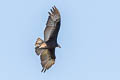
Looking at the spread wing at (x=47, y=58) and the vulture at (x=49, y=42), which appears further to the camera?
the spread wing at (x=47, y=58)

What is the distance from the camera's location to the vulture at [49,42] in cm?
6538

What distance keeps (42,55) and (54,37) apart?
1.40 meters

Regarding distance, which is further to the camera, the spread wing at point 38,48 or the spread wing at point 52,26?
the spread wing at point 38,48

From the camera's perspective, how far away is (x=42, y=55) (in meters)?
67.1

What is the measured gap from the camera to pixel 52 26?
65688mm

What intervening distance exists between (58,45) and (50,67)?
136 centimetres

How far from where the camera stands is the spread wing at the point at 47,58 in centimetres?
6681

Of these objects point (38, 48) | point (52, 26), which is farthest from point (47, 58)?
point (52, 26)

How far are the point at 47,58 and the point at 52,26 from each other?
2.48m

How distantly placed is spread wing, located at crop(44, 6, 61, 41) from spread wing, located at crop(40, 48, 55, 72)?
3.61 ft

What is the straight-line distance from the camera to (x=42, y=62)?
219ft

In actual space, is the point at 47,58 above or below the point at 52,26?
below

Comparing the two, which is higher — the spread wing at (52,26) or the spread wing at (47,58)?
the spread wing at (52,26)

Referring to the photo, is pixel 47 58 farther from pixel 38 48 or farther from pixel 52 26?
pixel 52 26
